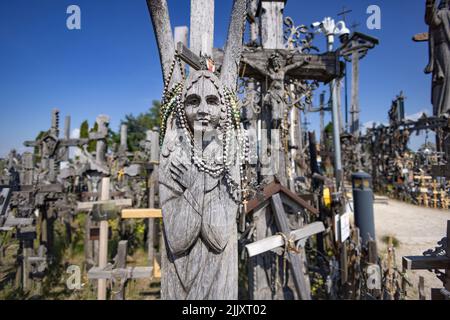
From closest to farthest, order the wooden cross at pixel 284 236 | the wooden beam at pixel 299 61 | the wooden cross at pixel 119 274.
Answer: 1. the wooden cross at pixel 284 236
2. the wooden cross at pixel 119 274
3. the wooden beam at pixel 299 61

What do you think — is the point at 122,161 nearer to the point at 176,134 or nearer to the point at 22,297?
the point at 22,297

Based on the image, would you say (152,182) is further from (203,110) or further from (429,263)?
(429,263)

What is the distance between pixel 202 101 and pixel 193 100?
94 mm

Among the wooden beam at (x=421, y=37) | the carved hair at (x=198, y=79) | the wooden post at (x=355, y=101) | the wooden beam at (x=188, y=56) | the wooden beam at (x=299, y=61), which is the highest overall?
the wooden post at (x=355, y=101)

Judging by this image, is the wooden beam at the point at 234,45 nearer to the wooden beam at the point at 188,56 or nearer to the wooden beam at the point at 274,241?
the wooden beam at the point at 188,56

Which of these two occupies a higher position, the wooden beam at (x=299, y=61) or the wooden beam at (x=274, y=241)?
the wooden beam at (x=299, y=61)

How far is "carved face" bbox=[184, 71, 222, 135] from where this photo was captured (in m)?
1.89

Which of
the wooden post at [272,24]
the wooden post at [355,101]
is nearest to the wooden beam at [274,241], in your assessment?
the wooden post at [272,24]

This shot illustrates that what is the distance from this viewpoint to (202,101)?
6.18 ft

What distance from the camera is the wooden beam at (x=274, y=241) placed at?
3.20 meters

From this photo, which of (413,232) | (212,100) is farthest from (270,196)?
(413,232)

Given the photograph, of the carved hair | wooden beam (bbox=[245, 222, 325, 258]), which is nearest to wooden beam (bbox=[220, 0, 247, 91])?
the carved hair

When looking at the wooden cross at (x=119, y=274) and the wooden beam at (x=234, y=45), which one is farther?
the wooden cross at (x=119, y=274)
